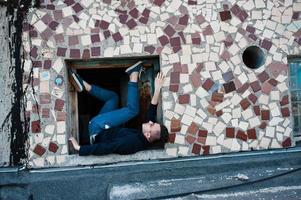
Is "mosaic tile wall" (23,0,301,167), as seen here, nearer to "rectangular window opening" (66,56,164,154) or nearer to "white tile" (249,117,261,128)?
"white tile" (249,117,261,128)

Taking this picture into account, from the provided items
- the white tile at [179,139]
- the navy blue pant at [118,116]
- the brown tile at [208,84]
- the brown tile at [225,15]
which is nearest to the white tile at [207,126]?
the white tile at [179,139]

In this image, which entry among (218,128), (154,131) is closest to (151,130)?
(154,131)

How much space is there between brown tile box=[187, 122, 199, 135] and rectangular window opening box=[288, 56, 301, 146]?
1169mm

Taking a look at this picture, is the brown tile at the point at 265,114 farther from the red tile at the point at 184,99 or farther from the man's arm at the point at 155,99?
the man's arm at the point at 155,99

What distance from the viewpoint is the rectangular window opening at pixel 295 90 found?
4.73 m

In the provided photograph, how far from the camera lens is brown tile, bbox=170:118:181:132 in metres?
4.43

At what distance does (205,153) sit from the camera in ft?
14.6

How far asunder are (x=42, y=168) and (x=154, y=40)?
70.1 inches

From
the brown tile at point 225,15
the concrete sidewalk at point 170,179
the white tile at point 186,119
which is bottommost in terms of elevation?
the concrete sidewalk at point 170,179

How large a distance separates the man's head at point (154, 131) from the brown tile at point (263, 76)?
3.89ft

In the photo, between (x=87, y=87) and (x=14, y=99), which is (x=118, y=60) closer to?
(x=87, y=87)

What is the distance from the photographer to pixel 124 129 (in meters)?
4.42

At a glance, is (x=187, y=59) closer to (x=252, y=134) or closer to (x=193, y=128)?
(x=193, y=128)

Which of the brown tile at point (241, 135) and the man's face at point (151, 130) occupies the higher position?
the man's face at point (151, 130)
